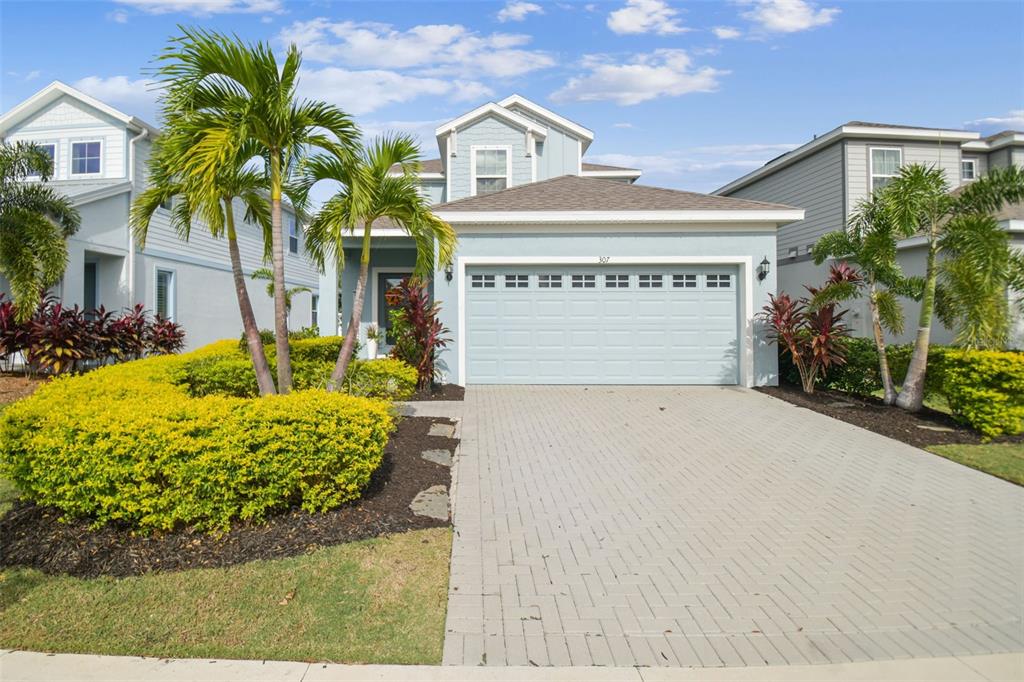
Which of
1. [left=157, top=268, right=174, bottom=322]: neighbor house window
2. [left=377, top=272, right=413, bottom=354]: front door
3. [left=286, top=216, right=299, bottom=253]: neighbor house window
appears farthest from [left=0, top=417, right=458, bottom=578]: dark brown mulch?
[left=286, top=216, right=299, bottom=253]: neighbor house window

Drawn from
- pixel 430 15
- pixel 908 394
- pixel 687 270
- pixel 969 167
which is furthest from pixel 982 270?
pixel 969 167

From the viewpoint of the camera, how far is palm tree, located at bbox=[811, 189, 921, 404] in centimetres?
1047

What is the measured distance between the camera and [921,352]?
33.4 feet

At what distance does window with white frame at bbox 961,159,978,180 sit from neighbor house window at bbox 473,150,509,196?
1624 centimetres

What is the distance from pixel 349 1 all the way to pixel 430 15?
1653 millimetres

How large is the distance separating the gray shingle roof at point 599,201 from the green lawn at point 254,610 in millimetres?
9178

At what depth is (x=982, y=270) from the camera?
9.19 meters

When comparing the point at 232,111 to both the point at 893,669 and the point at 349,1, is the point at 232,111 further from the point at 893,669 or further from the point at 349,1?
→ the point at 893,669

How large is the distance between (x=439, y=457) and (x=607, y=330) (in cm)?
671

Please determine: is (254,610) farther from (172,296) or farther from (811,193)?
(811,193)

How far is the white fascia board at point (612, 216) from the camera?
42.6 ft

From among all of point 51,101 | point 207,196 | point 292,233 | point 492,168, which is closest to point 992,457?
point 207,196

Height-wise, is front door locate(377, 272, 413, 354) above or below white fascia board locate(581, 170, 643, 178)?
below

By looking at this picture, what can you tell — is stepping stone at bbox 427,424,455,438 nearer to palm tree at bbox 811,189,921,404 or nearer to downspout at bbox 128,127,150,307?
palm tree at bbox 811,189,921,404
